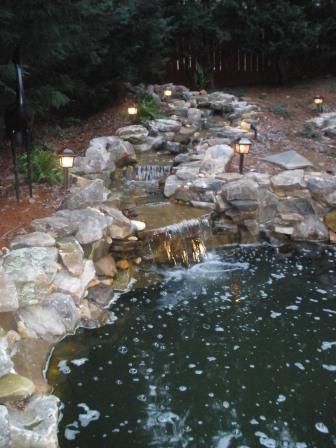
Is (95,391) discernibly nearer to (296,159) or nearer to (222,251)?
(222,251)

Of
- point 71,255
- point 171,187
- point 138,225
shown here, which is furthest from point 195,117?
point 71,255

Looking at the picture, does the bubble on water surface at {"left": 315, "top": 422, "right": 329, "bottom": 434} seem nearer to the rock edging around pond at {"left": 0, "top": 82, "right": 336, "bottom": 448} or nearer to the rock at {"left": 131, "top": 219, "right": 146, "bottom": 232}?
the rock edging around pond at {"left": 0, "top": 82, "right": 336, "bottom": 448}

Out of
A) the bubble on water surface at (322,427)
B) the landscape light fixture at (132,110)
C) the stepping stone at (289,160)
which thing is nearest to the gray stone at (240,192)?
the stepping stone at (289,160)

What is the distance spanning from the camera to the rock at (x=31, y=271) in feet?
14.7

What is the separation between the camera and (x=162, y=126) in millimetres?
9391

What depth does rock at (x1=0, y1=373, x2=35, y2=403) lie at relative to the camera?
11.1ft

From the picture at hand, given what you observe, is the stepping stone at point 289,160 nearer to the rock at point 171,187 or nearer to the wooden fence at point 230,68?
the rock at point 171,187

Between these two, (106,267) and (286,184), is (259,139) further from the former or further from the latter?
(106,267)

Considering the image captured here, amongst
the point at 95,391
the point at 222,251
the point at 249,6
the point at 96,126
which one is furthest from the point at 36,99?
the point at 249,6

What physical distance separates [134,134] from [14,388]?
6.15 m

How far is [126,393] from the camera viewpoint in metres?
3.83

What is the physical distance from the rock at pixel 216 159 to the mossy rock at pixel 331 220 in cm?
167

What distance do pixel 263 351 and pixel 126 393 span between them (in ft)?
4.28

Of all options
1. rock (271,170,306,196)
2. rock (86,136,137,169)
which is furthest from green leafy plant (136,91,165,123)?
rock (271,170,306,196)
